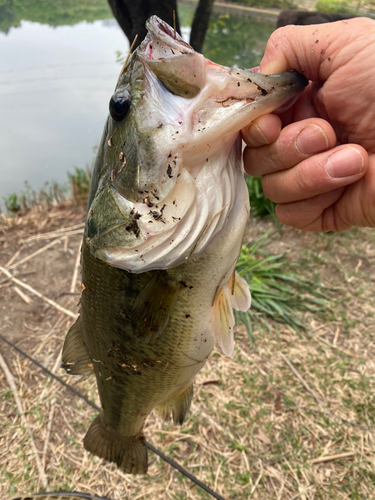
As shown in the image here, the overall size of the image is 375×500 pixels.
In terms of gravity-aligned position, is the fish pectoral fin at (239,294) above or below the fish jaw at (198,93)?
below

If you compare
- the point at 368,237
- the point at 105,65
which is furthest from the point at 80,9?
the point at 368,237

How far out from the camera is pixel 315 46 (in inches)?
40.0

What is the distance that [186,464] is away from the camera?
7.29 ft

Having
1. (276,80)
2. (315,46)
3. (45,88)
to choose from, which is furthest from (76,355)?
(45,88)

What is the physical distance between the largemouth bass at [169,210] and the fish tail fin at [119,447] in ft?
1.51

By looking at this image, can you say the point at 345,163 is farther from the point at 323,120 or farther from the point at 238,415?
the point at 238,415

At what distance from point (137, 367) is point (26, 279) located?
2.63m

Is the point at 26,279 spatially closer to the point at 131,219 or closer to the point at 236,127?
the point at 131,219

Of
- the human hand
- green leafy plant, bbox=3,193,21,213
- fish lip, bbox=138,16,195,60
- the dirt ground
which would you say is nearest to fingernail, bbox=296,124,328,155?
the human hand

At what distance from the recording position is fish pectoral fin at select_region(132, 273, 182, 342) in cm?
111

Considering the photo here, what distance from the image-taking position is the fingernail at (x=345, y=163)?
101cm

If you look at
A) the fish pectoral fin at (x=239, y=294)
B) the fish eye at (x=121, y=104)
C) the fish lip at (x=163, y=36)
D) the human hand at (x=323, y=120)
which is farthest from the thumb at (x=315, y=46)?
the fish pectoral fin at (x=239, y=294)

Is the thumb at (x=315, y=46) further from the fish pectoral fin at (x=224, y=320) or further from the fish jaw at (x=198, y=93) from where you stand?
the fish pectoral fin at (x=224, y=320)

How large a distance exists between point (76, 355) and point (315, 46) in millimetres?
1412
